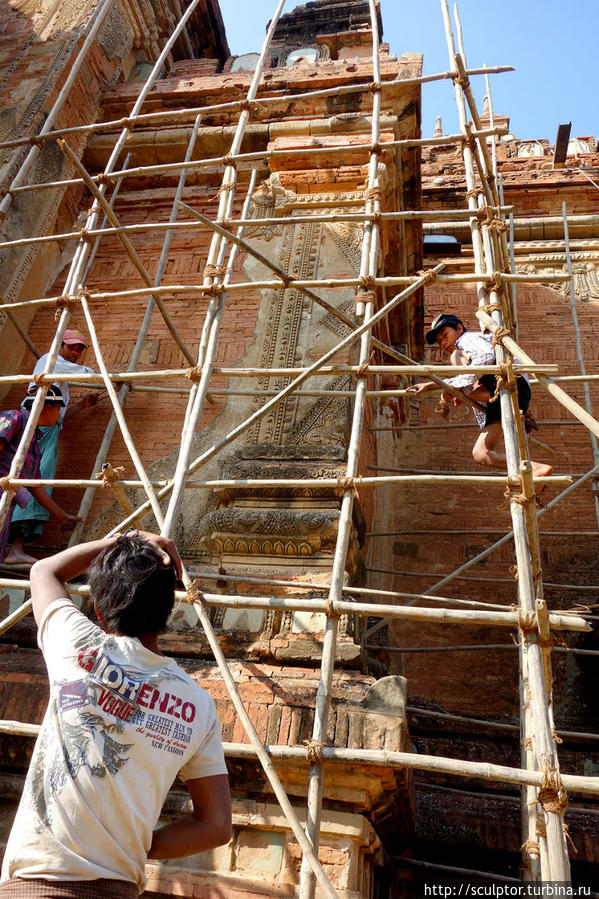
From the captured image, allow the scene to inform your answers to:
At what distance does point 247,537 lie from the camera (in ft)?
13.2

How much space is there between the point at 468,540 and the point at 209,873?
4251 millimetres

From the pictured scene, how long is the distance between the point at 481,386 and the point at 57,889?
3263 mm

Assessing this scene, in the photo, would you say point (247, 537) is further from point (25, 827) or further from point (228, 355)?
point (25, 827)

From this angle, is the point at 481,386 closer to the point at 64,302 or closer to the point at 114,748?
the point at 64,302

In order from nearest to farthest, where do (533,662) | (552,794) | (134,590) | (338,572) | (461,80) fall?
(134,590) → (552,794) → (533,662) → (338,572) → (461,80)

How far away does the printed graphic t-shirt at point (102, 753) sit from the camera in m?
1.66

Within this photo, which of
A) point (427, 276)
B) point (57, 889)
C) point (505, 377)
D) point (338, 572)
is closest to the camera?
point (57, 889)

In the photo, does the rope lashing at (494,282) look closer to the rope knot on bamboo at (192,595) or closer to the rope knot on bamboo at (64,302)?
the rope knot on bamboo at (192,595)

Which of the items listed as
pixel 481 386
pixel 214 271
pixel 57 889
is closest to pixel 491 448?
pixel 481 386

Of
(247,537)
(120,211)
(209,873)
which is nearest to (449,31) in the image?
(120,211)

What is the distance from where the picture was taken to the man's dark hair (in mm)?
1995

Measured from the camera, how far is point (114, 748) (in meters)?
1.78

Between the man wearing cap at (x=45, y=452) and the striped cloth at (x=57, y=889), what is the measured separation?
2790 mm

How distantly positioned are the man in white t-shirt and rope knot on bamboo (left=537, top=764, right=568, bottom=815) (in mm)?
972
